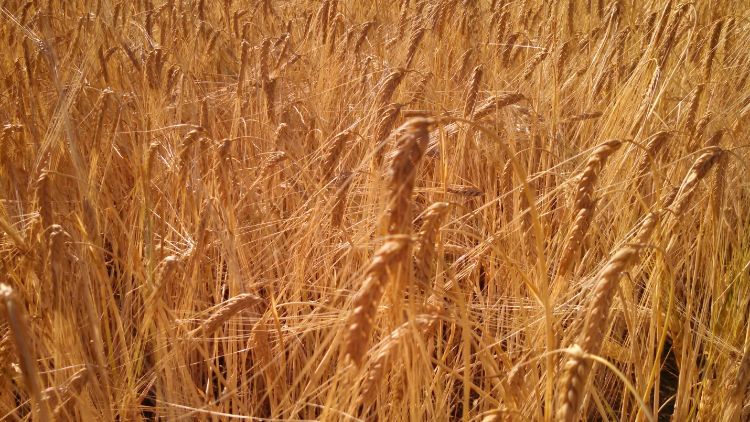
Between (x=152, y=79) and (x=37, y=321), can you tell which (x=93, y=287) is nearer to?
(x=37, y=321)

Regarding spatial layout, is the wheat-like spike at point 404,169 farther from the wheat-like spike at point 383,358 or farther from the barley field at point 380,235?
the wheat-like spike at point 383,358

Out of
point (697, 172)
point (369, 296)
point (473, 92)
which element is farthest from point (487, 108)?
point (369, 296)

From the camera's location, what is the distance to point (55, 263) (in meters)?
0.82

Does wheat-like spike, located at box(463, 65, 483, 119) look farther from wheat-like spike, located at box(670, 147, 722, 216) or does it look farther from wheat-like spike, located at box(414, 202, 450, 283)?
wheat-like spike, located at box(414, 202, 450, 283)

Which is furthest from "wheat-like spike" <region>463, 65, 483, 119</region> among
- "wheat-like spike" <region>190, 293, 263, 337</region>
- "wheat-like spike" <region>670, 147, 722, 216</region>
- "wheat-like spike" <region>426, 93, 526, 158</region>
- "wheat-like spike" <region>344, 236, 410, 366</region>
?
"wheat-like spike" <region>344, 236, 410, 366</region>

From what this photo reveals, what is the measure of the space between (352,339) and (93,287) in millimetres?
1015

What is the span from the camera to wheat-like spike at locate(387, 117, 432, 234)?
56 centimetres

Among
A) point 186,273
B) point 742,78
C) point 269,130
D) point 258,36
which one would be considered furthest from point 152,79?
point 742,78

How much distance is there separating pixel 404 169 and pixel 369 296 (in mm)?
125

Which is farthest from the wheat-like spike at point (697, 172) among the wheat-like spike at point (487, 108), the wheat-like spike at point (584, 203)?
the wheat-like spike at point (487, 108)

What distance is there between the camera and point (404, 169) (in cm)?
57

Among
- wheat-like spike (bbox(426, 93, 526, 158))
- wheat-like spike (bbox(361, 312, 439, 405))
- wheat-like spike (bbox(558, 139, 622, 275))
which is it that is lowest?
wheat-like spike (bbox(361, 312, 439, 405))

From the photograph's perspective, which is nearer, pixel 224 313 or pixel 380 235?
pixel 380 235

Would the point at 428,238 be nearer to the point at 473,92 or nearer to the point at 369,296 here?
the point at 369,296
